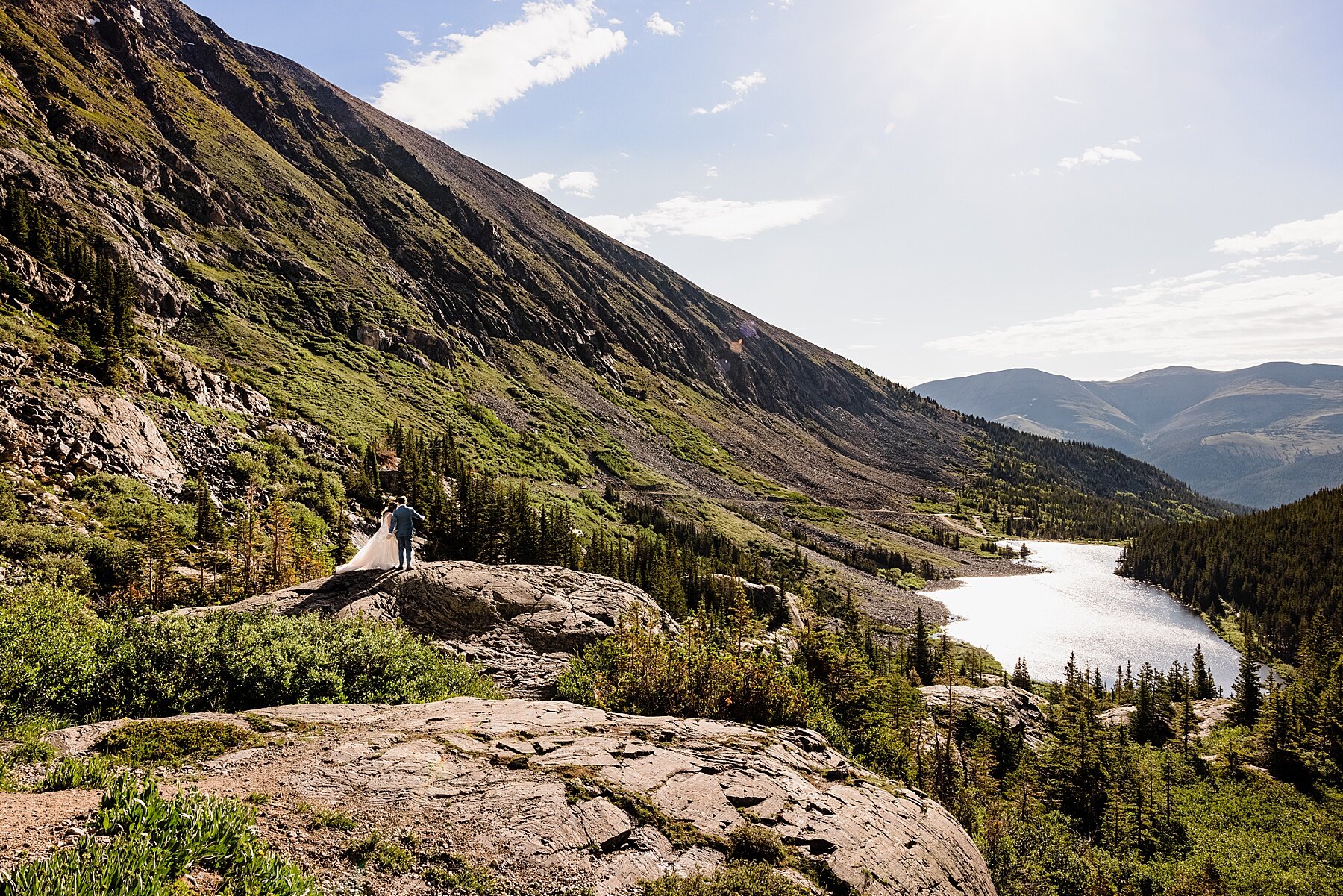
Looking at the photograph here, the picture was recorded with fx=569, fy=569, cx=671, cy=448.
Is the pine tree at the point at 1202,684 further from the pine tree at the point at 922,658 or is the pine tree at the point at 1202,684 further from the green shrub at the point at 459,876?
the green shrub at the point at 459,876

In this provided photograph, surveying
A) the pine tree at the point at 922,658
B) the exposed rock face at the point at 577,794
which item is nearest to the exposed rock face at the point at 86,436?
the exposed rock face at the point at 577,794

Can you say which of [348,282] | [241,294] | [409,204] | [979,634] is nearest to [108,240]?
[241,294]

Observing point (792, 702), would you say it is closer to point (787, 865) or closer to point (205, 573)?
point (787, 865)

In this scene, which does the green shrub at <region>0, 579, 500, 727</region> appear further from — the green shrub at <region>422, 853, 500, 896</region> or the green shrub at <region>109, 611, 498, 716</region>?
the green shrub at <region>422, 853, 500, 896</region>

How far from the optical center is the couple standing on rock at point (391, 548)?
2094 centimetres

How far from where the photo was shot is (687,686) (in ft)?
54.5

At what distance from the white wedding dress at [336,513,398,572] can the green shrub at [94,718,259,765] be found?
11.4 metres

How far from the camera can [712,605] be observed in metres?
55.3

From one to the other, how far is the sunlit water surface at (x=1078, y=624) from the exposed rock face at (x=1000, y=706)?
2704 cm

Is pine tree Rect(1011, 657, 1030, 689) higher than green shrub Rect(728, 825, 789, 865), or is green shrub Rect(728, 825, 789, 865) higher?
green shrub Rect(728, 825, 789, 865)

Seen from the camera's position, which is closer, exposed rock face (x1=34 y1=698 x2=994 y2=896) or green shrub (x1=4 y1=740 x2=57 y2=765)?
green shrub (x1=4 y1=740 x2=57 y2=765)

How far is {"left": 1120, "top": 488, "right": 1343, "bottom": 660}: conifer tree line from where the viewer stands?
98875mm

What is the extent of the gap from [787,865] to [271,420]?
195 ft

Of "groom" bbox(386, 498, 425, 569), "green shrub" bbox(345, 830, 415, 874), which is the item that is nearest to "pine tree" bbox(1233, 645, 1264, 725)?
"groom" bbox(386, 498, 425, 569)
